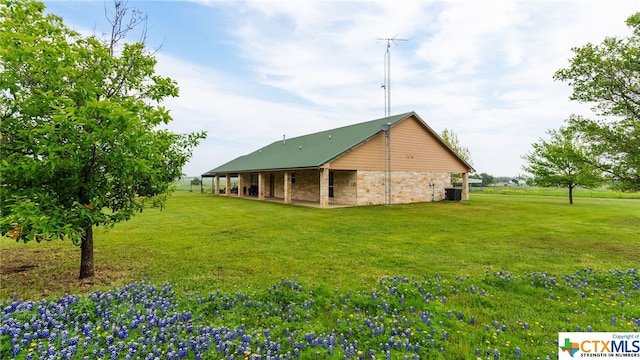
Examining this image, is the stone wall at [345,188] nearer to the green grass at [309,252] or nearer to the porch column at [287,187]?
the porch column at [287,187]

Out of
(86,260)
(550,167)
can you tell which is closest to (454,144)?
(550,167)

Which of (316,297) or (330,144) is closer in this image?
(316,297)

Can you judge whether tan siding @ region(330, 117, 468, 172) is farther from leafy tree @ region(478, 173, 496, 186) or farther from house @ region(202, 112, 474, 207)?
leafy tree @ region(478, 173, 496, 186)

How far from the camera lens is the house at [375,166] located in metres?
18.6

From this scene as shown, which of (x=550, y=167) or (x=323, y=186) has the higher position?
(x=550, y=167)

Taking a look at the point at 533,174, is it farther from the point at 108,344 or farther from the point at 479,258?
the point at 108,344

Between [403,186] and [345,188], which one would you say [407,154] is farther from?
[345,188]

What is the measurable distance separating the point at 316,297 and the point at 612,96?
9.69 metres

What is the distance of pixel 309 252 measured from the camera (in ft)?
24.4

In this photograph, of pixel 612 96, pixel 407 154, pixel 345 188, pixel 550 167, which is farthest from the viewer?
pixel 550 167

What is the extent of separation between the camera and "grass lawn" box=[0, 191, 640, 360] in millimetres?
3102

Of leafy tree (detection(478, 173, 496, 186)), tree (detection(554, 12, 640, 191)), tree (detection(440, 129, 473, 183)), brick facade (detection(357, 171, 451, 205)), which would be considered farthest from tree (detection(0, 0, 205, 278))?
leafy tree (detection(478, 173, 496, 186))

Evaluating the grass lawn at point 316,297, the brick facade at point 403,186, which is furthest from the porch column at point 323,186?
the grass lawn at point 316,297

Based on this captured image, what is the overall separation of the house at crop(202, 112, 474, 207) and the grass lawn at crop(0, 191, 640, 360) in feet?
32.6
